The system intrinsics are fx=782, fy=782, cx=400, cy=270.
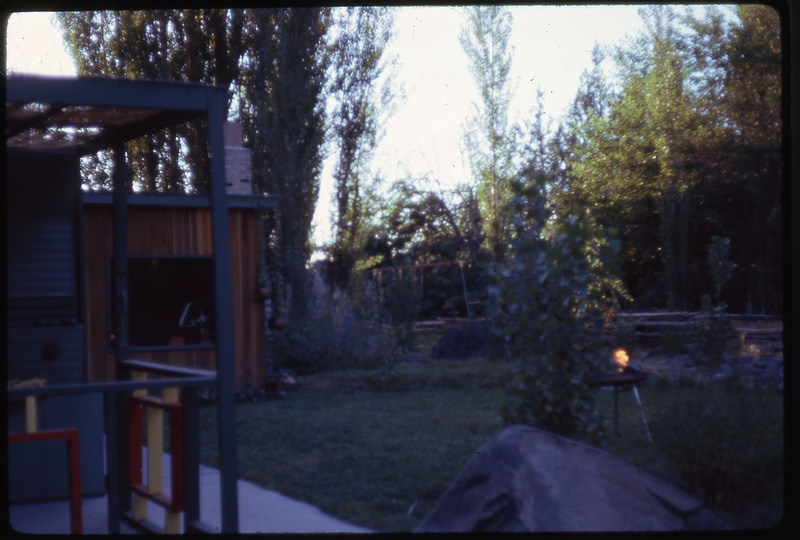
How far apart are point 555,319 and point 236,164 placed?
20.2 feet

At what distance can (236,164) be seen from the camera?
9.59 meters

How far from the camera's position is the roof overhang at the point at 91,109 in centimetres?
335

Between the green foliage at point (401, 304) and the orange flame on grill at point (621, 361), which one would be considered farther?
the green foliage at point (401, 304)

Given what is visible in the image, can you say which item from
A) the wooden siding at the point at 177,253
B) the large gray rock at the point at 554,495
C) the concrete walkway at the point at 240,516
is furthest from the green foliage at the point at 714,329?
the concrete walkway at the point at 240,516

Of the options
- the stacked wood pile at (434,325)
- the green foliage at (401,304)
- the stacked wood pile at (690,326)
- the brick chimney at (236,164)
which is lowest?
the stacked wood pile at (434,325)

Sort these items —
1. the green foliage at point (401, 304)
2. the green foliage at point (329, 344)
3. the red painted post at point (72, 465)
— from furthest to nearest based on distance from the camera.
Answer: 1. the green foliage at point (401, 304)
2. the green foliage at point (329, 344)
3. the red painted post at point (72, 465)

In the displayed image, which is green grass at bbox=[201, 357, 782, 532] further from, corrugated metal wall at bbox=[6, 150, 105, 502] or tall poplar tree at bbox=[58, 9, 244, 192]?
tall poplar tree at bbox=[58, 9, 244, 192]

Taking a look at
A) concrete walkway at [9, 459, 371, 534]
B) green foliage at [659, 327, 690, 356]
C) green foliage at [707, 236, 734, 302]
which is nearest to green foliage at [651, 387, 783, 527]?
concrete walkway at [9, 459, 371, 534]

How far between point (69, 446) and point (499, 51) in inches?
343

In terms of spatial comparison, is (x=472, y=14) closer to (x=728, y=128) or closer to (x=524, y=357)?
(x=728, y=128)

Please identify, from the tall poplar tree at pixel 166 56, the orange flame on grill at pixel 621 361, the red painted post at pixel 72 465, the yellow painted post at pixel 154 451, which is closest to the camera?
the red painted post at pixel 72 465

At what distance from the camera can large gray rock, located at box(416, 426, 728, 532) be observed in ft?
12.0

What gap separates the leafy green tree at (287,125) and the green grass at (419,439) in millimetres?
2050

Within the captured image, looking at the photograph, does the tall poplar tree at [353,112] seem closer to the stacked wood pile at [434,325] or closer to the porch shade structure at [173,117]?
the stacked wood pile at [434,325]
